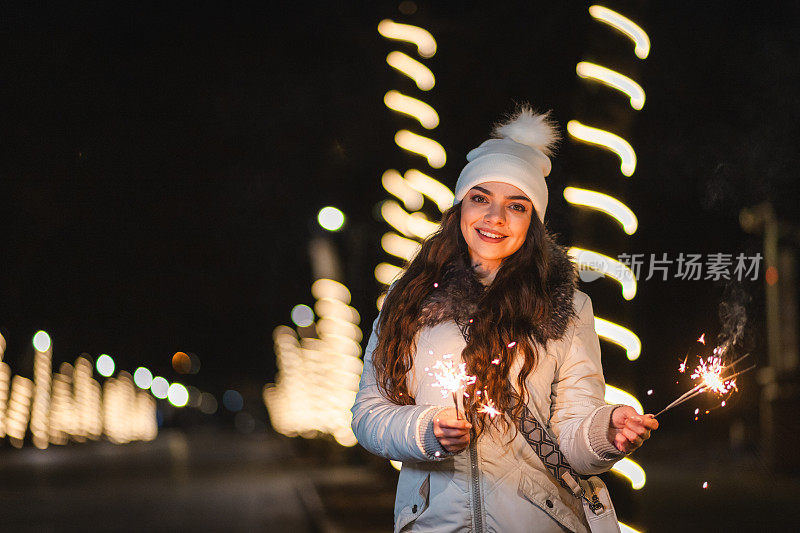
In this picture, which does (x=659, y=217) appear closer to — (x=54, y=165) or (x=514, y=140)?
(x=514, y=140)

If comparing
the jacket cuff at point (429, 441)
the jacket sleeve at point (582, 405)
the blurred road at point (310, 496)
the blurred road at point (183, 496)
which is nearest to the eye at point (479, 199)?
the jacket sleeve at point (582, 405)

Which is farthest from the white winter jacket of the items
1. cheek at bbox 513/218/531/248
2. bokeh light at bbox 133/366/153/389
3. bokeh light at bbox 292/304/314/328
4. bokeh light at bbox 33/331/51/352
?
bokeh light at bbox 133/366/153/389

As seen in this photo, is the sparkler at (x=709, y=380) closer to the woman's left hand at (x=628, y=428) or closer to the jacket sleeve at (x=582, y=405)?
the woman's left hand at (x=628, y=428)

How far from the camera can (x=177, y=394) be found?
4001 inches

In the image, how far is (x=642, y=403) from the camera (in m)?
6.66

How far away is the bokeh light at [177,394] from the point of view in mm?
100750

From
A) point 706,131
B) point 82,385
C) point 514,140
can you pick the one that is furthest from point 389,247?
point 82,385

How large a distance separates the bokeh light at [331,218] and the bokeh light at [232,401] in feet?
319

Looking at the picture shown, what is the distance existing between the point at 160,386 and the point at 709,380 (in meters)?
103

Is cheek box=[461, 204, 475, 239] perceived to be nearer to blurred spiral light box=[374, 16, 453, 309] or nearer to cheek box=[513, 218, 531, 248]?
cheek box=[513, 218, 531, 248]

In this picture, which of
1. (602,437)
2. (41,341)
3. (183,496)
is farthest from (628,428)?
(41,341)

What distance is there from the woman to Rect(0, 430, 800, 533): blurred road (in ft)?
9.03

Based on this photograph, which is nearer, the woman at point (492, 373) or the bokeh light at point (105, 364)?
the woman at point (492, 373)

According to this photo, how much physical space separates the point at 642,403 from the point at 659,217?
4.46 feet
